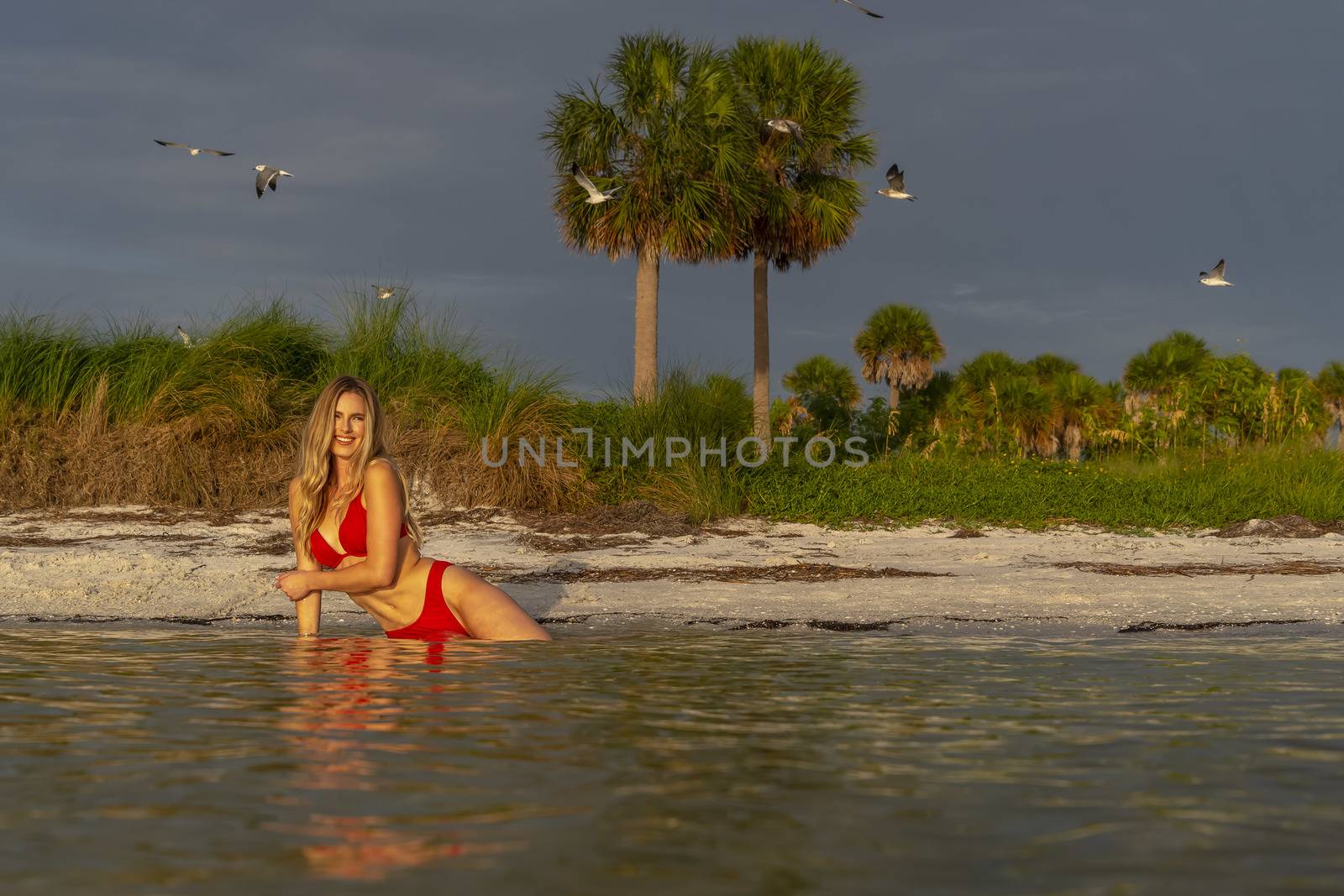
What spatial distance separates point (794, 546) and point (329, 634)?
602 centimetres

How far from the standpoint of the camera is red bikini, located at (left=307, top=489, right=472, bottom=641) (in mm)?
6027

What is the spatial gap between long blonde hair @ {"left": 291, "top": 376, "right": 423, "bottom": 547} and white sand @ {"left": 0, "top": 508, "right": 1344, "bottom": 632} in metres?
2.57

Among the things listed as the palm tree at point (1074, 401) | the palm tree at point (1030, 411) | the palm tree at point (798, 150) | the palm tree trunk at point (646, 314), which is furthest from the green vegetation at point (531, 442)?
the palm tree at point (1074, 401)

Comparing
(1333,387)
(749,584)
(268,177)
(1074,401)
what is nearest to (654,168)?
(268,177)

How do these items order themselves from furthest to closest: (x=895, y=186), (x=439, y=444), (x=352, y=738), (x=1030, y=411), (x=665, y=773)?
1. (x=1030, y=411)
2. (x=895, y=186)
3. (x=439, y=444)
4. (x=352, y=738)
5. (x=665, y=773)

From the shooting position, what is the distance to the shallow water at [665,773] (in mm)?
2609

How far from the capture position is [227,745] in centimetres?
393

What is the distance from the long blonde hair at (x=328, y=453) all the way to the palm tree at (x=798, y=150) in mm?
26106

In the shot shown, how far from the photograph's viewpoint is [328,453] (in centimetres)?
596

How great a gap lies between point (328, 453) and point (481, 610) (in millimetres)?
1071

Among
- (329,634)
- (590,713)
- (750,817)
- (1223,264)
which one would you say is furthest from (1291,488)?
(750,817)

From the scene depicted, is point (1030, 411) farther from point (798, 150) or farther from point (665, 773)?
point (665, 773)

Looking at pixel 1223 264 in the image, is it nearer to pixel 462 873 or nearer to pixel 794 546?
pixel 794 546

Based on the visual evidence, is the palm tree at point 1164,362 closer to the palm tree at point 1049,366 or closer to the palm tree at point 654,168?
the palm tree at point 1049,366
